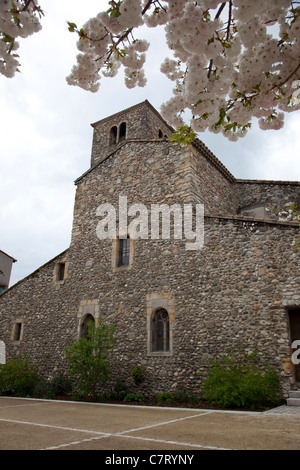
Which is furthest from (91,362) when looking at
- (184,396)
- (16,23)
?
(16,23)

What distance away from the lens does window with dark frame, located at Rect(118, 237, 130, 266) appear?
1152 cm

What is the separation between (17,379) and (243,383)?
7790 millimetres

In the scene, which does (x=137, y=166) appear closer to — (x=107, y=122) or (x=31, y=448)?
(x=107, y=122)

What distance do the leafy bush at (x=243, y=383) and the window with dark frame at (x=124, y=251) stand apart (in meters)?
4.67

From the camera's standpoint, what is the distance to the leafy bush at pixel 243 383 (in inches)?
276

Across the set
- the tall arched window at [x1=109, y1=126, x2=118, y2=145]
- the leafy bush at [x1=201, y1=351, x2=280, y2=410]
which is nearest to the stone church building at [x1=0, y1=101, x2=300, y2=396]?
the leafy bush at [x1=201, y1=351, x2=280, y2=410]

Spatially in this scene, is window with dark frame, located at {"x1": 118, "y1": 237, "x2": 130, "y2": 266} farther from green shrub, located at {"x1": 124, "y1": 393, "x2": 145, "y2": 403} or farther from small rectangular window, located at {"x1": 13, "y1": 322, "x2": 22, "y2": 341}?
small rectangular window, located at {"x1": 13, "y1": 322, "x2": 22, "y2": 341}

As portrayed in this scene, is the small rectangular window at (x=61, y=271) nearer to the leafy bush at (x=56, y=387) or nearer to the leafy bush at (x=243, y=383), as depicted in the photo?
the leafy bush at (x=56, y=387)

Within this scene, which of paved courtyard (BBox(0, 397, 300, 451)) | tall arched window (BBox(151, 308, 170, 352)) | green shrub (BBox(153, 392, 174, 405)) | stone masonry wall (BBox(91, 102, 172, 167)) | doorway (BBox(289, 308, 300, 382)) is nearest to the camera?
paved courtyard (BBox(0, 397, 300, 451))

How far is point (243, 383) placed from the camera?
23.4 feet

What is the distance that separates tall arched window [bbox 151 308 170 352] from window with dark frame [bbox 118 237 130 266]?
2245 mm

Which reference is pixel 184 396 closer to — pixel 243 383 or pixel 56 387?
pixel 243 383

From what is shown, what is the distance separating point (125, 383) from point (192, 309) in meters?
3.03

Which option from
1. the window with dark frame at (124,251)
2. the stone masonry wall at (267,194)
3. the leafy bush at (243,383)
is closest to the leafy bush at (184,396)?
the leafy bush at (243,383)
